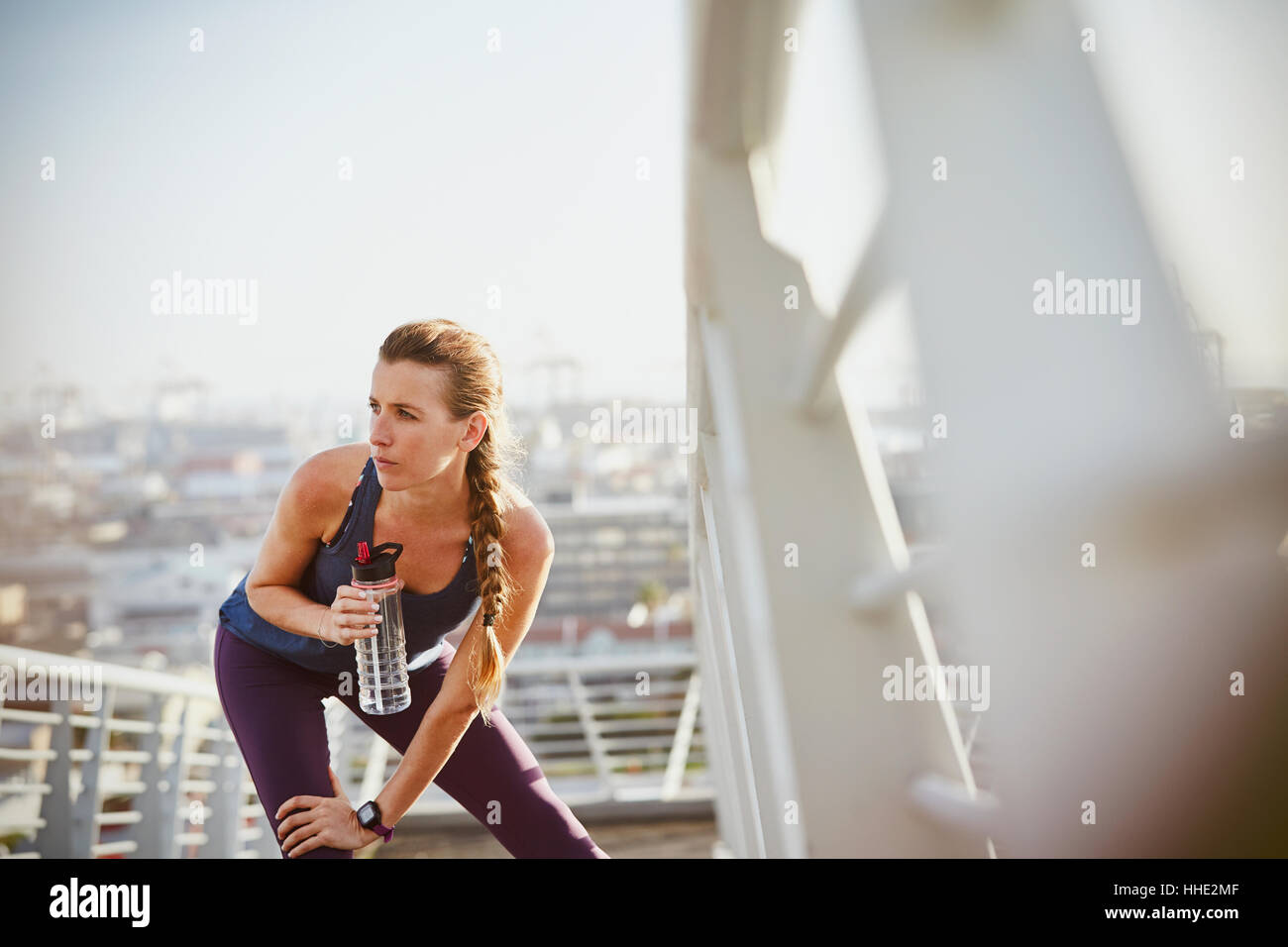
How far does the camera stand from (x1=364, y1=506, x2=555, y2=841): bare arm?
137cm

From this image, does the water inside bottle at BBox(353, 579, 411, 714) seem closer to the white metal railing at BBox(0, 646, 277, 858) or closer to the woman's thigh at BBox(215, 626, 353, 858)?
the woman's thigh at BBox(215, 626, 353, 858)

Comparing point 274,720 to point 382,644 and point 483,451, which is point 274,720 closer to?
point 382,644

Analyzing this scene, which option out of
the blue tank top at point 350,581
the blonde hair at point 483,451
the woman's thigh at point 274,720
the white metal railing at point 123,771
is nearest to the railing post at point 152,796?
the white metal railing at point 123,771

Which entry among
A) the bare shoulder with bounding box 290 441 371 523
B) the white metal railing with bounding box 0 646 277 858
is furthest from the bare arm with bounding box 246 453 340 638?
the white metal railing with bounding box 0 646 277 858

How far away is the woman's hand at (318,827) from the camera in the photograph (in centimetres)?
Answer: 132

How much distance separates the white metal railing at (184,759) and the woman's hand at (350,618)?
145 millimetres

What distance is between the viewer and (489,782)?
1.41m

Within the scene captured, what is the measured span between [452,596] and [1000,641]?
94cm

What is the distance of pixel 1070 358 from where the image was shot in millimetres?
609

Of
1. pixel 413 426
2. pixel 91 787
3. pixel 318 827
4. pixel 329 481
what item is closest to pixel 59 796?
pixel 91 787

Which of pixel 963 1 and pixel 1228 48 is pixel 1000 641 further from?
pixel 1228 48

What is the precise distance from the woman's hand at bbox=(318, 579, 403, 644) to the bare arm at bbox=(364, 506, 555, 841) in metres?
0.15
